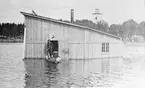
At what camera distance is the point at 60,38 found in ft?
52.5

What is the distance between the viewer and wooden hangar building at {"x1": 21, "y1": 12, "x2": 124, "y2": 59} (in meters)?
15.5

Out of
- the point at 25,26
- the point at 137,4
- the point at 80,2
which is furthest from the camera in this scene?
the point at 25,26

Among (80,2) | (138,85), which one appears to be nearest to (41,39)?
(80,2)

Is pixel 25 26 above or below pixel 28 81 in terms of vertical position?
above

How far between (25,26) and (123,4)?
8.20m

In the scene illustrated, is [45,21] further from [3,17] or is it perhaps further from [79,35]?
[3,17]

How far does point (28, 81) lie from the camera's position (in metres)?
8.17

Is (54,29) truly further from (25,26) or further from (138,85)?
(138,85)

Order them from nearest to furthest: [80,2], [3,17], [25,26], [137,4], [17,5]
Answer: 1. [3,17]
2. [17,5]
3. [137,4]
4. [80,2]
5. [25,26]

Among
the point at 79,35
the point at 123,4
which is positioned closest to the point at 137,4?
the point at 123,4

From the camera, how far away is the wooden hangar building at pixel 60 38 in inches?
611

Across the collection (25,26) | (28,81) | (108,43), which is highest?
(25,26)

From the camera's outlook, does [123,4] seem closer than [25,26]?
Yes

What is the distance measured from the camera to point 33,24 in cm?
1555
